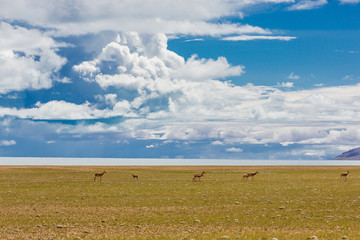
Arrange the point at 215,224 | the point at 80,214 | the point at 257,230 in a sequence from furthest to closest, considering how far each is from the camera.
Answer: the point at 80,214 → the point at 215,224 → the point at 257,230

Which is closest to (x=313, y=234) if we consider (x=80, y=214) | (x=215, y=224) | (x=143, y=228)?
(x=215, y=224)

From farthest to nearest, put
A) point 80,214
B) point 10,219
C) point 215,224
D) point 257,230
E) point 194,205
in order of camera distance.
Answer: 1. point 194,205
2. point 80,214
3. point 10,219
4. point 215,224
5. point 257,230

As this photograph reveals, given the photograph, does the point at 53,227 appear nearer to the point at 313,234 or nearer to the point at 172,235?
the point at 172,235

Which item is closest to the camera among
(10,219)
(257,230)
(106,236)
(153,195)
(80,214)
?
(106,236)

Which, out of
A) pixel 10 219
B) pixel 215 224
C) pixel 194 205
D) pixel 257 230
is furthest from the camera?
pixel 194 205

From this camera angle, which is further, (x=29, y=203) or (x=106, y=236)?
(x=29, y=203)

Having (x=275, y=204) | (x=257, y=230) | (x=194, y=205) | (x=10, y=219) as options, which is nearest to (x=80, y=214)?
(x=10, y=219)

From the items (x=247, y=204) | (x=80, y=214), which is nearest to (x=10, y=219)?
(x=80, y=214)

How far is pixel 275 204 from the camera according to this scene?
27.8 m

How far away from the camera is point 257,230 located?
59.8ft

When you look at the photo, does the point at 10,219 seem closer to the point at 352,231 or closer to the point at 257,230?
the point at 257,230

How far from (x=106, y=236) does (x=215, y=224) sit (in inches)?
228

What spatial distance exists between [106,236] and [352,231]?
1078 cm

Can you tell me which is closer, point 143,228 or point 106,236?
point 106,236
